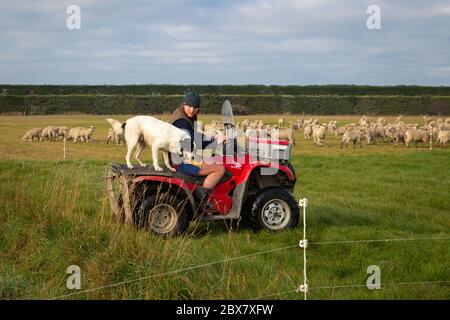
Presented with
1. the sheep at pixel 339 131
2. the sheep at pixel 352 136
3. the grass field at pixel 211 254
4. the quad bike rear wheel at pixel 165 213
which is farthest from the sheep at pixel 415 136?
the quad bike rear wheel at pixel 165 213

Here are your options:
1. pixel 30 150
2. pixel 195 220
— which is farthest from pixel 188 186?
pixel 30 150

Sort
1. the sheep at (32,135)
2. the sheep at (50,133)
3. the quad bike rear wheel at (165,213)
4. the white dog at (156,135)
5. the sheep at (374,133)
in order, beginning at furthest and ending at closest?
the sheep at (50,133), the sheep at (32,135), the sheep at (374,133), the quad bike rear wheel at (165,213), the white dog at (156,135)

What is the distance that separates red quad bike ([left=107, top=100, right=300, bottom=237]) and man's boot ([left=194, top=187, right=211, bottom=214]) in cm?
7

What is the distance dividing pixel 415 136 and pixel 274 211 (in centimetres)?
2309

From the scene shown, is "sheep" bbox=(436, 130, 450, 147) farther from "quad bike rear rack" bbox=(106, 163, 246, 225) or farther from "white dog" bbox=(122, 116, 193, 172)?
"white dog" bbox=(122, 116, 193, 172)

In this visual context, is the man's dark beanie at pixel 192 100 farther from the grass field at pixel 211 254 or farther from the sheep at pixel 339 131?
the sheep at pixel 339 131

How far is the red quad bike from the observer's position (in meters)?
8.22

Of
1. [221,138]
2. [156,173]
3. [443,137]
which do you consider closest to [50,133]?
[443,137]

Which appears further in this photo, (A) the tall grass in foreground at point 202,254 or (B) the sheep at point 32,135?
(B) the sheep at point 32,135

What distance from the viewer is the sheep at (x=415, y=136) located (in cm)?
3011

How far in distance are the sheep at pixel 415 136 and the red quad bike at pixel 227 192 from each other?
22398 mm

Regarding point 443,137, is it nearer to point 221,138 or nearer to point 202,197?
point 221,138

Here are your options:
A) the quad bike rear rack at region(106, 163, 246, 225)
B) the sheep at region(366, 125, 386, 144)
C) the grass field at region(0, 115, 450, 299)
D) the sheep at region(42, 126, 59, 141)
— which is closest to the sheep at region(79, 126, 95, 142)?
the sheep at region(42, 126, 59, 141)
